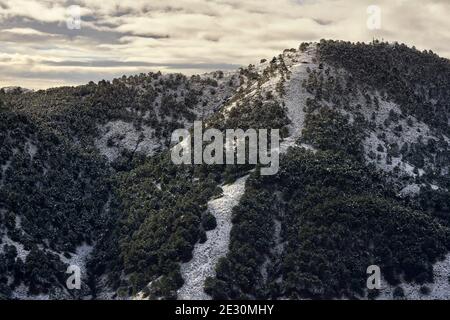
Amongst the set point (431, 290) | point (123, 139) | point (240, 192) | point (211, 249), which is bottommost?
point (431, 290)

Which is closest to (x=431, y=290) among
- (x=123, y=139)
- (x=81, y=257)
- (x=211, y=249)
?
(x=211, y=249)

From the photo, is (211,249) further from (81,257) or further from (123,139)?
(123,139)

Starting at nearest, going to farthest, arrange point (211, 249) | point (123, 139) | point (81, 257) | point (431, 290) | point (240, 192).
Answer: point (431, 290) → point (211, 249) → point (81, 257) → point (240, 192) → point (123, 139)

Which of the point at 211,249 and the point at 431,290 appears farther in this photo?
the point at 211,249

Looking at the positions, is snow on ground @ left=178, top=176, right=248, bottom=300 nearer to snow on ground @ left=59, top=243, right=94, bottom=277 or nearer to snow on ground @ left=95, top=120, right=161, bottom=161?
snow on ground @ left=59, top=243, right=94, bottom=277

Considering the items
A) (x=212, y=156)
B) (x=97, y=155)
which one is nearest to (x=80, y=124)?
(x=97, y=155)

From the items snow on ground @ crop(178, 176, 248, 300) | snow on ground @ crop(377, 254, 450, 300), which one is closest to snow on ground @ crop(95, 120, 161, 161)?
snow on ground @ crop(178, 176, 248, 300)
